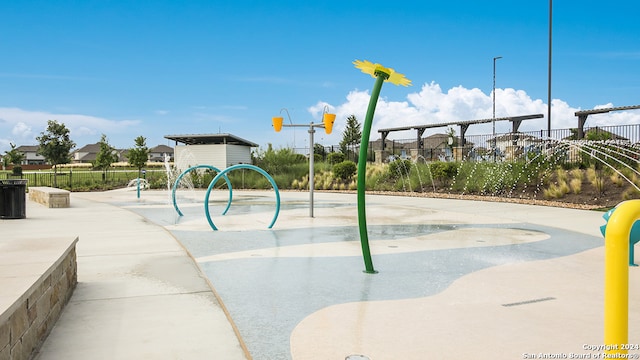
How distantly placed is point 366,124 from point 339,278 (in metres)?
1.90

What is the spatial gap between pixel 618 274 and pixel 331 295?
10.2 ft

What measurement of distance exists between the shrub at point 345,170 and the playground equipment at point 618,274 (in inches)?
917

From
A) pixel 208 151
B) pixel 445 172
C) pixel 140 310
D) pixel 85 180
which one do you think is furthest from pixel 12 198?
pixel 85 180

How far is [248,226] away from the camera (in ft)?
33.8

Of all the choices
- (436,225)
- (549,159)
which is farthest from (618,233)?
(549,159)

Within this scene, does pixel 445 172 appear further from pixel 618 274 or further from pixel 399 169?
pixel 618 274

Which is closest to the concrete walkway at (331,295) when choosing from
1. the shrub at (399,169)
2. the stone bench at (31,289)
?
Answer: the stone bench at (31,289)

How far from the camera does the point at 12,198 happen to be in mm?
11258

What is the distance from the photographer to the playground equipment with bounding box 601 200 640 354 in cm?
215

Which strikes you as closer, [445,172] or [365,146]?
[365,146]

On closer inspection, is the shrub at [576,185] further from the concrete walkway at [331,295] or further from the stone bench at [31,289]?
the stone bench at [31,289]

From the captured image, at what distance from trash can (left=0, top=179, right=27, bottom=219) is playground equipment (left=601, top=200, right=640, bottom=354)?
12.2 metres

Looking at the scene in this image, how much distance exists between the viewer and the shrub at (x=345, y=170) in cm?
2559

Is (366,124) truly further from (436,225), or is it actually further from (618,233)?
(436,225)
